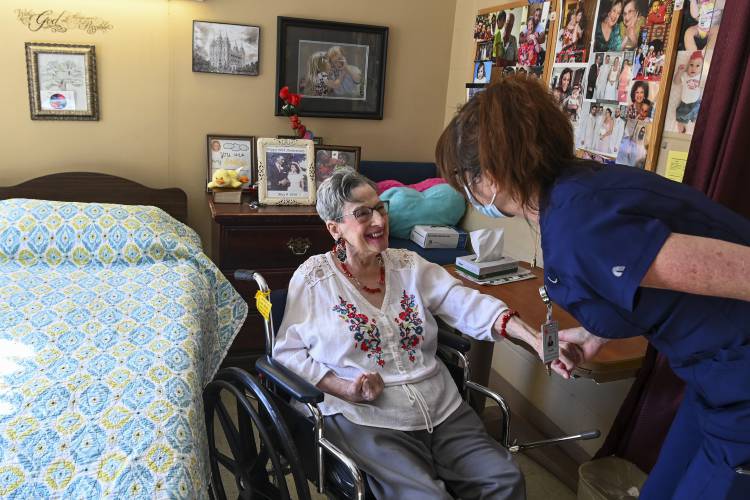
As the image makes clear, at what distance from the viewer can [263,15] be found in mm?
3078

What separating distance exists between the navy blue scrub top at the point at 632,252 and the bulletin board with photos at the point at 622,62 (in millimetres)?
820

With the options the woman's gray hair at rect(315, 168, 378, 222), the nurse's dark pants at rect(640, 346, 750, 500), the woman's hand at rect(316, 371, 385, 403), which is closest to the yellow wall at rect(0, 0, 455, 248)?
the woman's gray hair at rect(315, 168, 378, 222)

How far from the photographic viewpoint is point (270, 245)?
9.45 ft

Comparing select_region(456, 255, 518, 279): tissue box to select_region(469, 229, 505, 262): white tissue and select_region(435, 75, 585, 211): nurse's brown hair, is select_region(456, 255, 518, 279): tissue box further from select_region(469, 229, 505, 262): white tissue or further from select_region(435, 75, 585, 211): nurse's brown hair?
select_region(435, 75, 585, 211): nurse's brown hair

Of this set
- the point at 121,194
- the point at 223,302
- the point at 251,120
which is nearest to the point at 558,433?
the point at 223,302

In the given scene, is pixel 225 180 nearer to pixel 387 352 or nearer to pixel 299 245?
pixel 299 245

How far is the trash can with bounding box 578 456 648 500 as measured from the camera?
1.95 metres

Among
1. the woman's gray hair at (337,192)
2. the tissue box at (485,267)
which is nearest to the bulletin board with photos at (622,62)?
A: the tissue box at (485,267)

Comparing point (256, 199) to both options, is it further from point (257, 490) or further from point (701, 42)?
point (701, 42)

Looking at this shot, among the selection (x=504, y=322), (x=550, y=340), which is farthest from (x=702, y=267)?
(x=504, y=322)

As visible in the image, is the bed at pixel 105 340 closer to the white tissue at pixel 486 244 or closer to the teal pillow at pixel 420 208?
the teal pillow at pixel 420 208

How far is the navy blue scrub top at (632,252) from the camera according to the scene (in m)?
1.00

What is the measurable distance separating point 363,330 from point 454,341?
0.28 m

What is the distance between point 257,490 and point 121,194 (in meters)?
1.79
